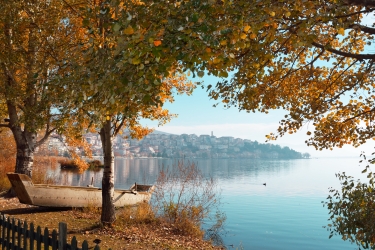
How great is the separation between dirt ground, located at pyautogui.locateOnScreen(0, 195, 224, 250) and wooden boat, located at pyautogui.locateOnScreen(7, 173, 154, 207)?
0.39m

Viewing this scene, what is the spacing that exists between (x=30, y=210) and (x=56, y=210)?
1081 millimetres

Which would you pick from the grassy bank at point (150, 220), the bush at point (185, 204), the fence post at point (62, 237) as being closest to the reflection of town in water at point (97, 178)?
the bush at point (185, 204)

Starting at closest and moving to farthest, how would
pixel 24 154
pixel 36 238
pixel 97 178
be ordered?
pixel 36 238 < pixel 24 154 < pixel 97 178

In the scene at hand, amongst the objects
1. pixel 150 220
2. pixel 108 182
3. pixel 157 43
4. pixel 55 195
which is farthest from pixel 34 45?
pixel 157 43

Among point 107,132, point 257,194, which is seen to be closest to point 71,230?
point 107,132

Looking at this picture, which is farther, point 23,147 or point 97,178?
point 97,178

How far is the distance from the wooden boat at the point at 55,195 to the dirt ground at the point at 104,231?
1.27 feet

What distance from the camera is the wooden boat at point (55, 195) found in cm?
1400

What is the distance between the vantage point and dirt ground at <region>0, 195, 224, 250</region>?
Answer: 10.5 m

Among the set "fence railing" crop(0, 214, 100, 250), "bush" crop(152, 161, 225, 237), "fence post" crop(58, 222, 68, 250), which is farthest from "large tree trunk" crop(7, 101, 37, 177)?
"fence post" crop(58, 222, 68, 250)

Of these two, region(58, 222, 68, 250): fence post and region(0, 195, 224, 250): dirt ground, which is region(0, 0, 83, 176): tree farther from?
region(58, 222, 68, 250): fence post

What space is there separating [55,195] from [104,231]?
445cm

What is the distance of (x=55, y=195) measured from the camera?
1484 cm

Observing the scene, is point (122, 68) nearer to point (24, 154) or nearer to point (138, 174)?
point (24, 154)
